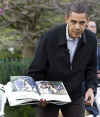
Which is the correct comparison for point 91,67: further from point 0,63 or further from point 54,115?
point 0,63

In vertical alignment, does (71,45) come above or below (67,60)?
above

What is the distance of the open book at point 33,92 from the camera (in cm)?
226

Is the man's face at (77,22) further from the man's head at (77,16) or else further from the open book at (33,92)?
the open book at (33,92)

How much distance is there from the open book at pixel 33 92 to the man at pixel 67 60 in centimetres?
9

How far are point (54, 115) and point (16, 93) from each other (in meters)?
0.47

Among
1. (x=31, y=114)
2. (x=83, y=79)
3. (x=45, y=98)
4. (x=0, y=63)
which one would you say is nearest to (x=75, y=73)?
(x=83, y=79)

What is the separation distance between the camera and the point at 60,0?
10.2m

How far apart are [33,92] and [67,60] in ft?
1.24

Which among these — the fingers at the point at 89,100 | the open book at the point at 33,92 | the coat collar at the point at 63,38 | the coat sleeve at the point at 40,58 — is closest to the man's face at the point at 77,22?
the coat collar at the point at 63,38

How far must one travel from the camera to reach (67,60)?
97.0 inches

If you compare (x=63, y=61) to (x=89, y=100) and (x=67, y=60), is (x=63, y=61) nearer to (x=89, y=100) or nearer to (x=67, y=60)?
(x=67, y=60)

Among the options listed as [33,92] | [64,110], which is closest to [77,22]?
[33,92]

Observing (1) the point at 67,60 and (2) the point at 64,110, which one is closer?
(1) the point at 67,60

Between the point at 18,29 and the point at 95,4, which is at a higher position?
the point at 95,4
